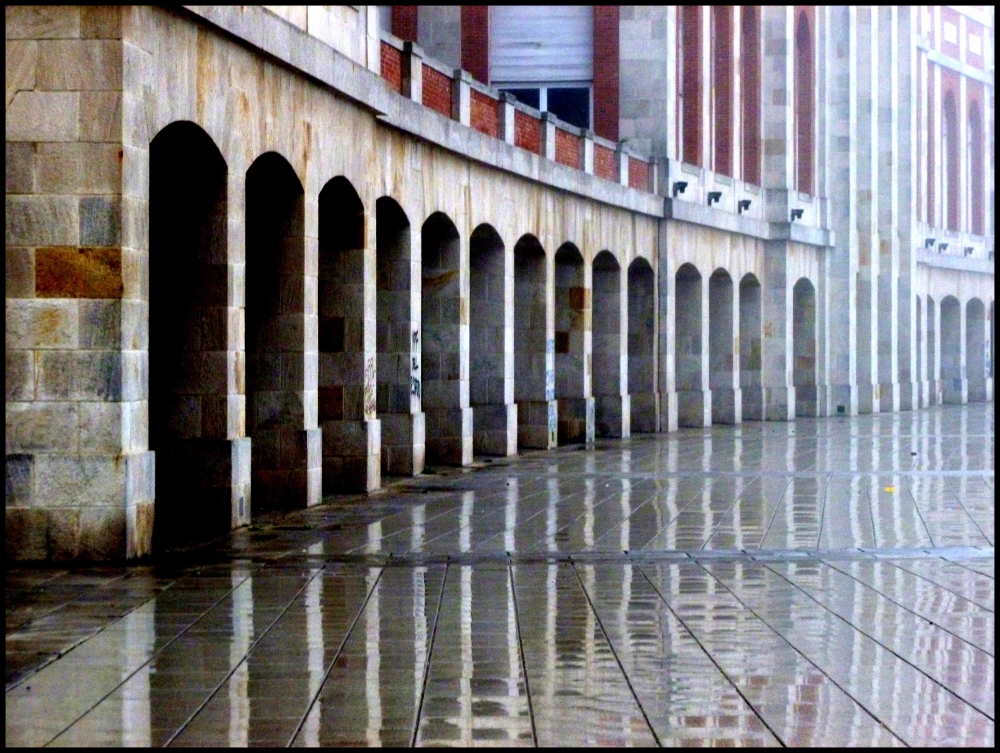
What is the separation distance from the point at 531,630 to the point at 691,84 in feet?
105

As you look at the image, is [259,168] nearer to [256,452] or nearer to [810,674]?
[256,452]

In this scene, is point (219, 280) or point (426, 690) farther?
point (219, 280)

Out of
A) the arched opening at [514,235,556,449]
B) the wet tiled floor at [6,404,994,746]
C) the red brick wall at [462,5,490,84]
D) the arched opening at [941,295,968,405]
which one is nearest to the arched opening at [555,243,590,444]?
the arched opening at [514,235,556,449]

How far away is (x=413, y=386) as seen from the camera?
24.1m

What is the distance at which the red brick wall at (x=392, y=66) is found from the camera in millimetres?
23047

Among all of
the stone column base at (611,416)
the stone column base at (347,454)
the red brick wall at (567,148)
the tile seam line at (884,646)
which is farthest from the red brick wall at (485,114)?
the tile seam line at (884,646)

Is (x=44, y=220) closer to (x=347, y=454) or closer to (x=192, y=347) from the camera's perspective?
(x=192, y=347)

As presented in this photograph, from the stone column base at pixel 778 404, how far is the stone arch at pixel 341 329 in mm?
25814

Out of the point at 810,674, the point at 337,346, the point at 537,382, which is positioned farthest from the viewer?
the point at 537,382

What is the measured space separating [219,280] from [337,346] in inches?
197

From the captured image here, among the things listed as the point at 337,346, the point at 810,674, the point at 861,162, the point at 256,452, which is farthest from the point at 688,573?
the point at 861,162

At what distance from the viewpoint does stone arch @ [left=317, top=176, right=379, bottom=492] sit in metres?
21.3

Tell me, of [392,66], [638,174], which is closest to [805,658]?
[392,66]

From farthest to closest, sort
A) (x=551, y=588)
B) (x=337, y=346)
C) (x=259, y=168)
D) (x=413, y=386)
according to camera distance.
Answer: (x=413, y=386), (x=337, y=346), (x=259, y=168), (x=551, y=588)
